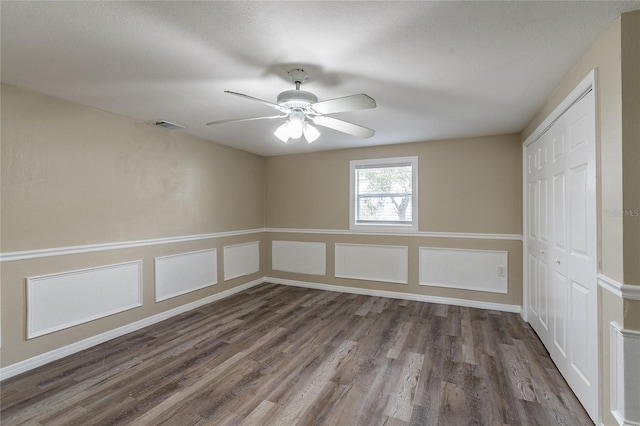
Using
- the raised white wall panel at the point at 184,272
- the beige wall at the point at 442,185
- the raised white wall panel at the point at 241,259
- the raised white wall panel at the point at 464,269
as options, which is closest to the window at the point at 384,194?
the beige wall at the point at 442,185

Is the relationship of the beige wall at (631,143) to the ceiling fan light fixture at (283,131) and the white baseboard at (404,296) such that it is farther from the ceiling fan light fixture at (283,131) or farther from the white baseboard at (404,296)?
the white baseboard at (404,296)

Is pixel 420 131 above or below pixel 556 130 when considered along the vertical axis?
above

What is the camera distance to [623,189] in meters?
1.50

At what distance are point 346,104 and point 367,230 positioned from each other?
2.86m

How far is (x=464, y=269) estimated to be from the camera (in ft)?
13.2

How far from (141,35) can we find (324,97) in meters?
1.40

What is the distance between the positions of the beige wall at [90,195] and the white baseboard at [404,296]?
4.36 feet

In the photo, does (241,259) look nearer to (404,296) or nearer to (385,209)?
(385,209)

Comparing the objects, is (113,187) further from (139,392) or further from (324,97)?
(324,97)

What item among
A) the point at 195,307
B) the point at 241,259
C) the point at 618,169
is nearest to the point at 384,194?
the point at 241,259

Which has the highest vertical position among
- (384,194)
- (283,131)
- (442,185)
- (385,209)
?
(283,131)

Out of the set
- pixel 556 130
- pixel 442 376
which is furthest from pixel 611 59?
pixel 442 376

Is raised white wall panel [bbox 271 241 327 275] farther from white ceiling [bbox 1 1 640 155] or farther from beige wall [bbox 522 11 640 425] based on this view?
beige wall [bbox 522 11 640 425]

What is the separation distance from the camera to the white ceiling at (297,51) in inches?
57.7
